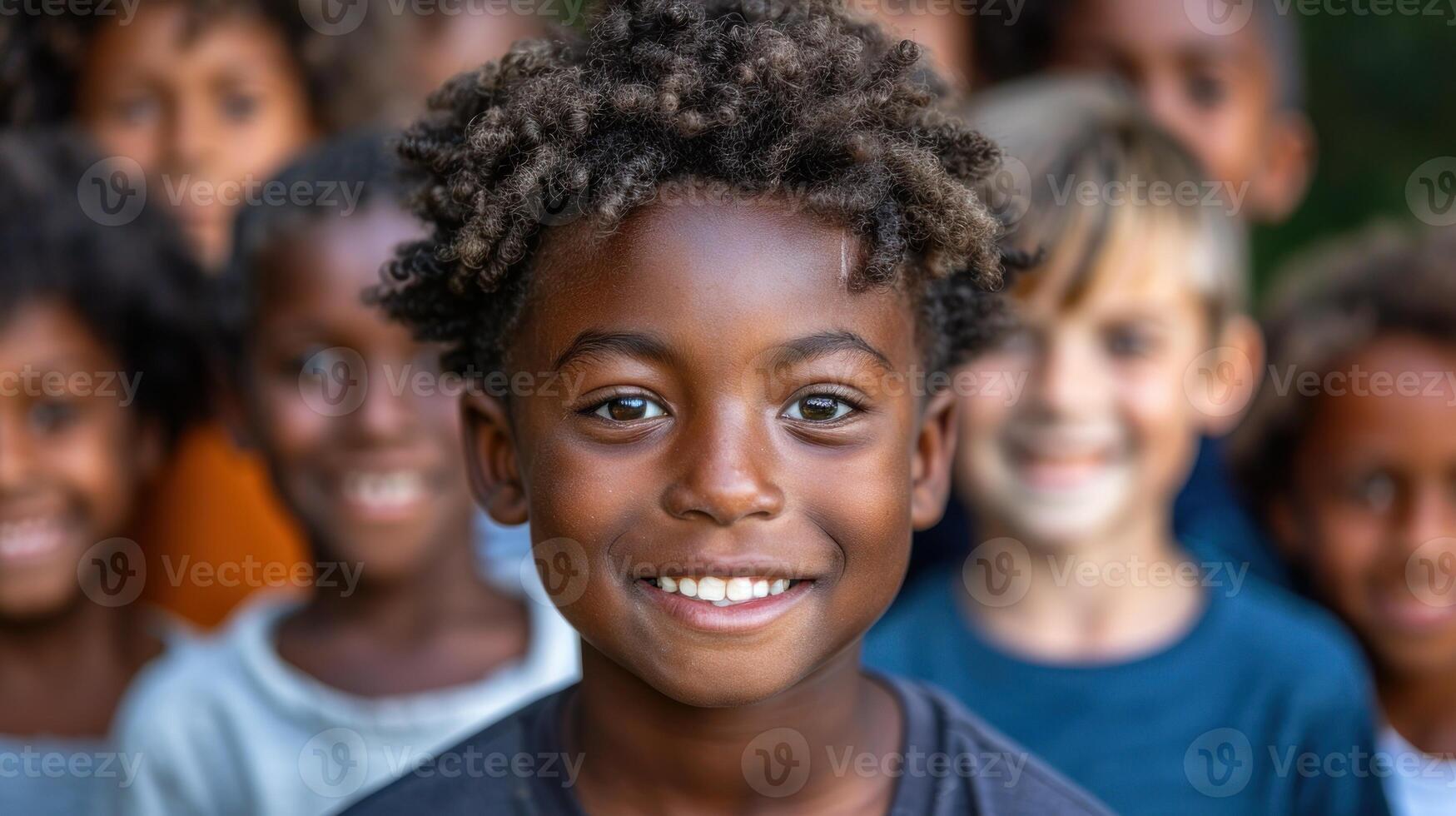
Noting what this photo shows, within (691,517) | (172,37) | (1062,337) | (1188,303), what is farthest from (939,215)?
(172,37)

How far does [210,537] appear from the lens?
396 cm

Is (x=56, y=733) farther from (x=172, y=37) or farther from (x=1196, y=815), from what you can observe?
(x=1196, y=815)

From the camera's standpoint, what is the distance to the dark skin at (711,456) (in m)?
1.75

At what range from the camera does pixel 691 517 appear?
176 cm

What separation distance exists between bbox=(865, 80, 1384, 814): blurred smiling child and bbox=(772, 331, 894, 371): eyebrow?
1133 mm

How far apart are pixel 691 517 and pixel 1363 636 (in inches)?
93.1

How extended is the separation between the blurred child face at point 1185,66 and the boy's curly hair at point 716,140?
8.03 feet

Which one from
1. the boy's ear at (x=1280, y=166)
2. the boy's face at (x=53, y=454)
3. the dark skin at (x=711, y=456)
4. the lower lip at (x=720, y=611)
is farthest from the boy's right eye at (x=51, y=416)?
the boy's ear at (x=1280, y=166)

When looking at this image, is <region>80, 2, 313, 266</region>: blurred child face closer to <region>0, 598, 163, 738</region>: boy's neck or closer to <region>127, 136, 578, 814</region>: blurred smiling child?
<region>127, 136, 578, 814</region>: blurred smiling child

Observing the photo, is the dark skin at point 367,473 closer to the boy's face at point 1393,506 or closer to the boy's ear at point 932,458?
the boy's ear at point 932,458

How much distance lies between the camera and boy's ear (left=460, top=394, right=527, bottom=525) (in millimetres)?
2076

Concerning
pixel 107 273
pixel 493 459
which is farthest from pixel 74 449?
pixel 493 459

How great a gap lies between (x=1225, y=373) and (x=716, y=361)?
1.95 meters

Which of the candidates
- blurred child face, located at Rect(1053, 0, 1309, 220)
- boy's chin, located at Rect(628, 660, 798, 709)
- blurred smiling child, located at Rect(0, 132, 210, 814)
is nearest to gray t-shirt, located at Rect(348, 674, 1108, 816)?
boy's chin, located at Rect(628, 660, 798, 709)
